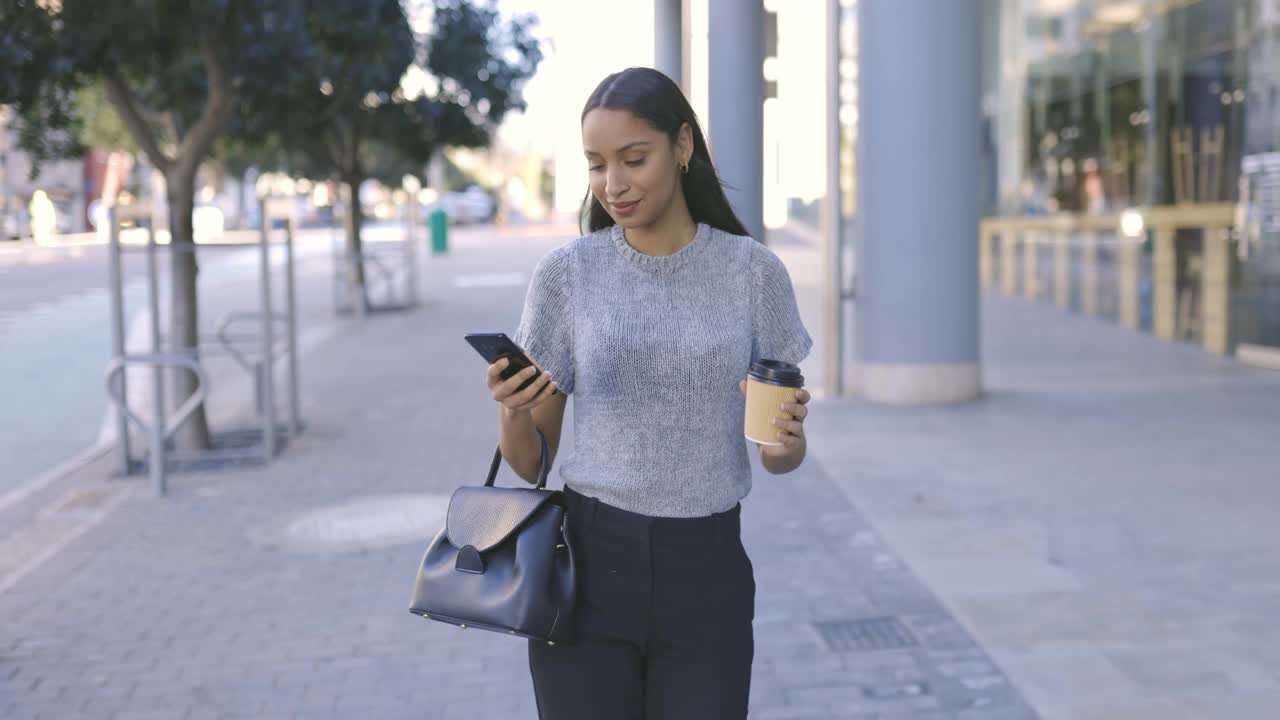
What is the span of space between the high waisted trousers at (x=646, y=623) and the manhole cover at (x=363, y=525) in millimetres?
4208

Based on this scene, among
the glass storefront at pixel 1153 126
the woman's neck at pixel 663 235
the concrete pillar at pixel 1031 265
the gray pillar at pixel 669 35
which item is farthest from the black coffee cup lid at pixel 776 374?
the concrete pillar at pixel 1031 265

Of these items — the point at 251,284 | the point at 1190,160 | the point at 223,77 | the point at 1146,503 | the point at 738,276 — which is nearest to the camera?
the point at 738,276

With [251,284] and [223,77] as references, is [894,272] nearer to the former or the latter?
[223,77]

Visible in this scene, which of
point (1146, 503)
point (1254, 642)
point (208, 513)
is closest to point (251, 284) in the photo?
point (208, 513)

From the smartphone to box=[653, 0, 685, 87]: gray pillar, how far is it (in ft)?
33.8

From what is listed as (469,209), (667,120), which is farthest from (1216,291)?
(469,209)

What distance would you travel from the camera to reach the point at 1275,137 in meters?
12.1

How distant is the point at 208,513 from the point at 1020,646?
13.8 ft

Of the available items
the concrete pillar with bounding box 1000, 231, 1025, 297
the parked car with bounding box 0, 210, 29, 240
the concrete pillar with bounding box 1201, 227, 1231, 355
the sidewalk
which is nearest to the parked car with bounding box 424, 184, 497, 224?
the parked car with bounding box 0, 210, 29, 240

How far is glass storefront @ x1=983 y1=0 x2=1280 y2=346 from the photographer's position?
12.5 metres

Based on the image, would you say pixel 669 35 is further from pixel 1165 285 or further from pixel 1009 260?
pixel 1009 260

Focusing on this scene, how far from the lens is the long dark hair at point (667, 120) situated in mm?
2373

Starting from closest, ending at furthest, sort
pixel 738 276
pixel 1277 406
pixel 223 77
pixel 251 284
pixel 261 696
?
pixel 738 276 → pixel 261 696 → pixel 223 77 → pixel 1277 406 → pixel 251 284

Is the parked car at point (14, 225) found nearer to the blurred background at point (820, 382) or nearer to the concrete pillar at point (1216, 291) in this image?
the blurred background at point (820, 382)
